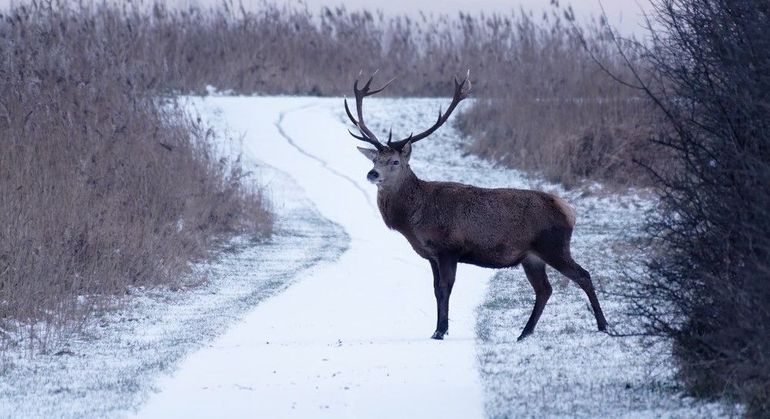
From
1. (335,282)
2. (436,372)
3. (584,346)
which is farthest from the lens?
(335,282)

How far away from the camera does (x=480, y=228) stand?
1213 cm

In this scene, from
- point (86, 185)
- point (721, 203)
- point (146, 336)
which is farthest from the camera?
point (86, 185)

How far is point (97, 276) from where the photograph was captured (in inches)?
557

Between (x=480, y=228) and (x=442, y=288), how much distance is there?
25.4 inches

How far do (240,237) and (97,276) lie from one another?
659cm

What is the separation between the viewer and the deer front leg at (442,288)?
38.6 ft

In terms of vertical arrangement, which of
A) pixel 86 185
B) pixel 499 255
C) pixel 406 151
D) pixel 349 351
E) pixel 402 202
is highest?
pixel 406 151

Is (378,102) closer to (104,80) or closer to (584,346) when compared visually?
(104,80)

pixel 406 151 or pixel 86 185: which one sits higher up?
pixel 406 151

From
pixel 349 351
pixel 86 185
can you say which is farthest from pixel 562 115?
pixel 349 351

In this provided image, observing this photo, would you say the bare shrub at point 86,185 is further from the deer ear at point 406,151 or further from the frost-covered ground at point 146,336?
the deer ear at point 406,151

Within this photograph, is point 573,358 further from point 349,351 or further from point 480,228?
point 480,228

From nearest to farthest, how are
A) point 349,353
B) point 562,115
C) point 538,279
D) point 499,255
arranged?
1. point 349,353
2. point 499,255
3. point 538,279
4. point 562,115

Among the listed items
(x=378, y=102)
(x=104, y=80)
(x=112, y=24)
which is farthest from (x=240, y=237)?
(x=378, y=102)
